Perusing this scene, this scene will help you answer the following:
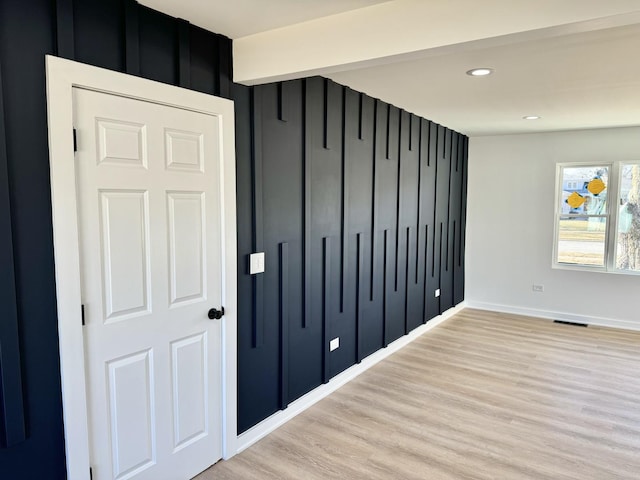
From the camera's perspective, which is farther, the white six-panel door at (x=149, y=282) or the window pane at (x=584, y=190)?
the window pane at (x=584, y=190)

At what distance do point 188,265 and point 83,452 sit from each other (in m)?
0.95

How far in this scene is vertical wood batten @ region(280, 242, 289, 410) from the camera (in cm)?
297

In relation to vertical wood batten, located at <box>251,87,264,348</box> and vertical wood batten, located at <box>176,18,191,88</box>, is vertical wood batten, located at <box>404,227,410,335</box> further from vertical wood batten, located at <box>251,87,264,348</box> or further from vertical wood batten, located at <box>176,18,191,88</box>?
vertical wood batten, located at <box>176,18,191,88</box>

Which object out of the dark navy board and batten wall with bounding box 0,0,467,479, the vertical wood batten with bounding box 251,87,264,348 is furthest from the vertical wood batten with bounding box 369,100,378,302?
the vertical wood batten with bounding box 251,87,264,348

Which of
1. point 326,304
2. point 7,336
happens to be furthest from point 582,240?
point 7,336

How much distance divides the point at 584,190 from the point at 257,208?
4.77 m

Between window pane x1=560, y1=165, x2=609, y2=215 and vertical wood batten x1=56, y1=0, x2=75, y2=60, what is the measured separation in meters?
5.73

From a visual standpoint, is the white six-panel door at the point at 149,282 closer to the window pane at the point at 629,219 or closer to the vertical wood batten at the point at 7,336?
the vertical wood batten at the point at 7,336

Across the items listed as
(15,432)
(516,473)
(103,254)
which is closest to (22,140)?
(103,254)

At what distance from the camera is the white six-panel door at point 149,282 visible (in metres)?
1.92

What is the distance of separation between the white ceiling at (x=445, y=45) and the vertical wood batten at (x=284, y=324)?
1.14m

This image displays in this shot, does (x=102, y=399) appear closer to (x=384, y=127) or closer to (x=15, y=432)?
(x=15, y=432)

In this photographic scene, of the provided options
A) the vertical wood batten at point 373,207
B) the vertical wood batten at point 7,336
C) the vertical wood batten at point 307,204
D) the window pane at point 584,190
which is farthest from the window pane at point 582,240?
the vertical wood batten at point 7,336

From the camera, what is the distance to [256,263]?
273 cm
